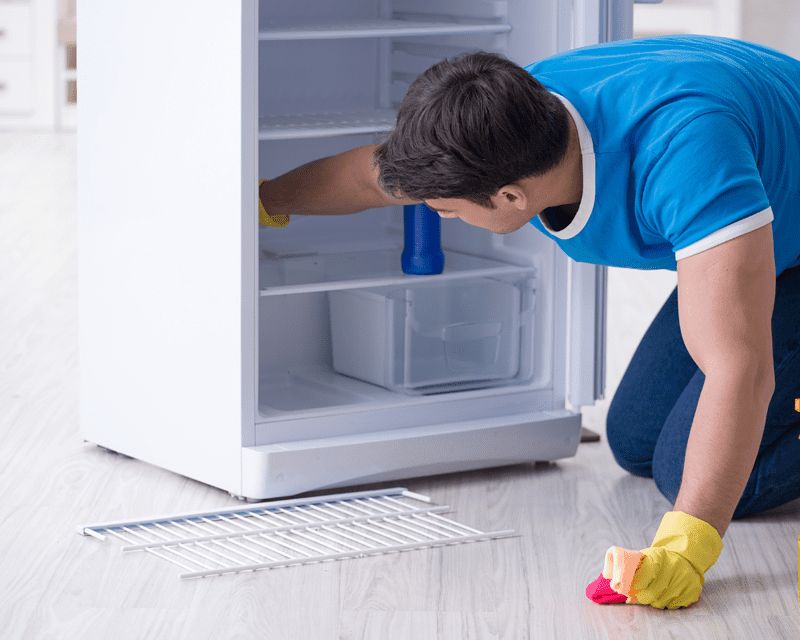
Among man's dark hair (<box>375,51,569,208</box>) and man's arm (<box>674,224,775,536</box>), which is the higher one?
man's dark hair (<box>375,51,569,208</box>)

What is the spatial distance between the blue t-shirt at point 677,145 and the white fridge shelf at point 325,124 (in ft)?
1.11

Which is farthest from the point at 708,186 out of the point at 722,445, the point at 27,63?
the point at 27,63

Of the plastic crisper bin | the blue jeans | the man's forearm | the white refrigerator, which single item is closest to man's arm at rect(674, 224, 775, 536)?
the man's forearm

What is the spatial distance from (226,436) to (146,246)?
1.12ft

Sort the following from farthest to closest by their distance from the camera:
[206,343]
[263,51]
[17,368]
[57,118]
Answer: [57,118]
[17,368]
[263,51]
[206,343]

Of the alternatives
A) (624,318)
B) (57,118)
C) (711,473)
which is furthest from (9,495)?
(57,118)

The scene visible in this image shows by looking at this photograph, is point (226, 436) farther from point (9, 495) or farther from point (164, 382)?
point (9, 495)

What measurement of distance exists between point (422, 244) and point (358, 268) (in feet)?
0.60

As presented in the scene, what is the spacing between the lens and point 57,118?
6.86m

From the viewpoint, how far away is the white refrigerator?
5.92 ft

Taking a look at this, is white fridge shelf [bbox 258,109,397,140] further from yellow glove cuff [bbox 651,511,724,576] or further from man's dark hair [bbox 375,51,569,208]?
yellow glove cuff [bbox 651,511,724,576]

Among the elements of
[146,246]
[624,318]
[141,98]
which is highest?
[141,98]

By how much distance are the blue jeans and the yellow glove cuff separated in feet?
1.23

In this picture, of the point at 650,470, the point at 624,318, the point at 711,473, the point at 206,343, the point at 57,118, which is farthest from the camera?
the point at 57,118
